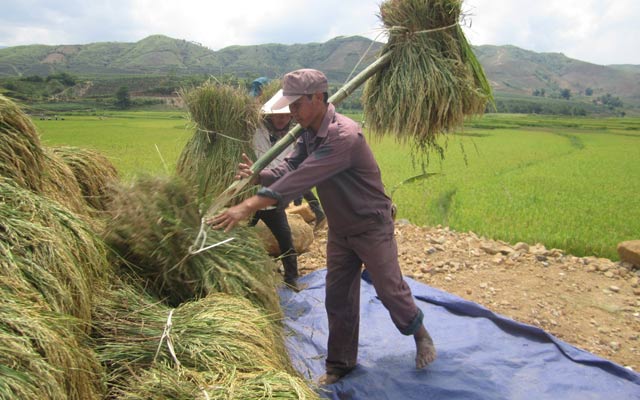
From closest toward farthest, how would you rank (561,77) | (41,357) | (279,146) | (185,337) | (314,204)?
(41,357), (185,337), (279,146), (314,204), (561,77)

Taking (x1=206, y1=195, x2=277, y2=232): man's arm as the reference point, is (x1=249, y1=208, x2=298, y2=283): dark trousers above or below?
below

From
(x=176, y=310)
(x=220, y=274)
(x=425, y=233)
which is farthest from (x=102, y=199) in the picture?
(x=425, y=233)

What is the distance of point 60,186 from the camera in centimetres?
221

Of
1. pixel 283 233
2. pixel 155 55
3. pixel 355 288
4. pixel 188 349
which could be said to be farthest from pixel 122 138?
pixel 155 55

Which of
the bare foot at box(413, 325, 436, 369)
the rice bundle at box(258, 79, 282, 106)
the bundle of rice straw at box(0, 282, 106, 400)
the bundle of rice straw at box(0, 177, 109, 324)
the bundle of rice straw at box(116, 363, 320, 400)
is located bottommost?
the bare foot at box(413, 325, 436, 369)

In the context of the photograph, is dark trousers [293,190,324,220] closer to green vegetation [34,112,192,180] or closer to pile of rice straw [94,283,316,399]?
green vegetation [34,112,192,180]

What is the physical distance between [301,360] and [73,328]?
146 centimetres

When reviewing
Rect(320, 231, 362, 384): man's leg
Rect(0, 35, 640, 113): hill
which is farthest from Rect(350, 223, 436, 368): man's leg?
Rect(0, 35, 640, 113): hill

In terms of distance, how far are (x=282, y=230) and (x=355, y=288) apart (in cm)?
109

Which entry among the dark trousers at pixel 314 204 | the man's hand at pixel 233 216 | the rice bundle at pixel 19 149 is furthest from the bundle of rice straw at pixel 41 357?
the dark trousers at pixel 314 204

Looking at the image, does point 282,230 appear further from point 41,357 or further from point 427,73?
point 41,357

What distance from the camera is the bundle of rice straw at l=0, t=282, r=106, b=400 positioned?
3.85 ft

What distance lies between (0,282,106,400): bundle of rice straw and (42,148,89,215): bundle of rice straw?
72 centimetres

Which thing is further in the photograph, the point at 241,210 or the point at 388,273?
the point at 388,273
